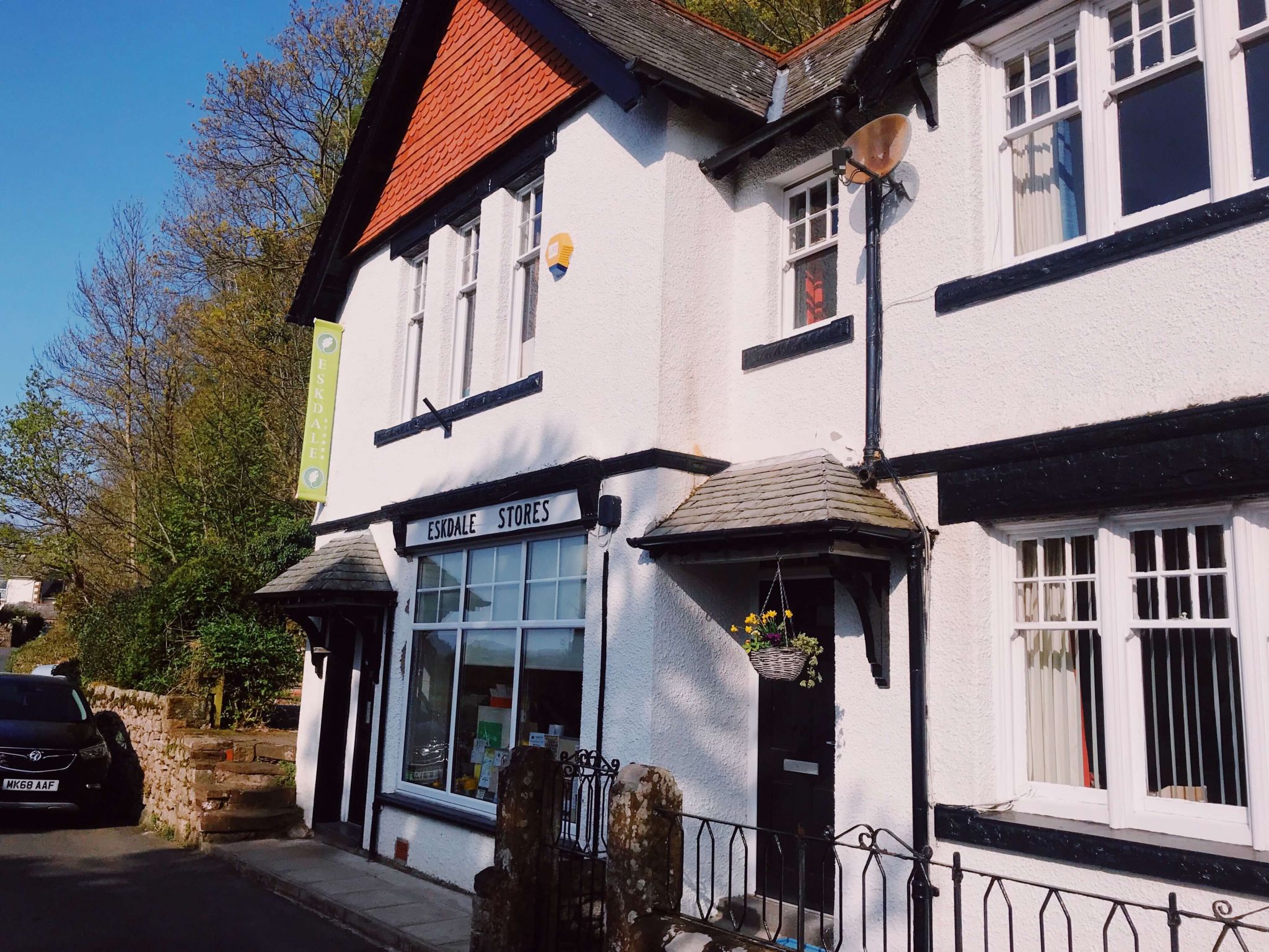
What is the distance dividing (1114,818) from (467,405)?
692 centimetres

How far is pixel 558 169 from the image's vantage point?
31.2 ft

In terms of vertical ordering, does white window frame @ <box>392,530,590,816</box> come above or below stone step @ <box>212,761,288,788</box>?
above

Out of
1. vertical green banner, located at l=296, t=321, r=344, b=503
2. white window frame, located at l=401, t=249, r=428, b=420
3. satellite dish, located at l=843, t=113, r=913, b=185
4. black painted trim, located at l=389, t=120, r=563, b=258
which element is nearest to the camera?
satellite dish, located at l=843, t=113, r=913, b=185

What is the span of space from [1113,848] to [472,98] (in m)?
9.37

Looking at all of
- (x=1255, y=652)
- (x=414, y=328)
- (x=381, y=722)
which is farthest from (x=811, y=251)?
(x=381, y=722)

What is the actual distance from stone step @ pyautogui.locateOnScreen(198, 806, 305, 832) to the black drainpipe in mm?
2013

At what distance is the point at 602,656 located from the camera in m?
7.98

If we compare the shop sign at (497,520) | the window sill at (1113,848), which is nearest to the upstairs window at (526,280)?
the shop sign at (497,520)

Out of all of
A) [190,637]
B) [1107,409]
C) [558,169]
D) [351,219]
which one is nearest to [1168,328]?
[1107,409]

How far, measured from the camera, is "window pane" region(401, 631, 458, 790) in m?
10.2

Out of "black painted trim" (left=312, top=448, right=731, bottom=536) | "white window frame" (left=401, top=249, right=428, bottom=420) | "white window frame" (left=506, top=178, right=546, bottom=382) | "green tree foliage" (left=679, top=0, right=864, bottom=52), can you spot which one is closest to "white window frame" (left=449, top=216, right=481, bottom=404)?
"white window frame" (left=506, top=178, right=546, bottom=382)

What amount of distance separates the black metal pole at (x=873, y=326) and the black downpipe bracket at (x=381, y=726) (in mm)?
6368

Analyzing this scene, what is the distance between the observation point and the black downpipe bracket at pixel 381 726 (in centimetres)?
1075

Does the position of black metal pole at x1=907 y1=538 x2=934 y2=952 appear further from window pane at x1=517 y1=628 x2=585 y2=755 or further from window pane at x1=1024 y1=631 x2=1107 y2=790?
window pane at x1=517 y1=628 x2=585 y2=755
